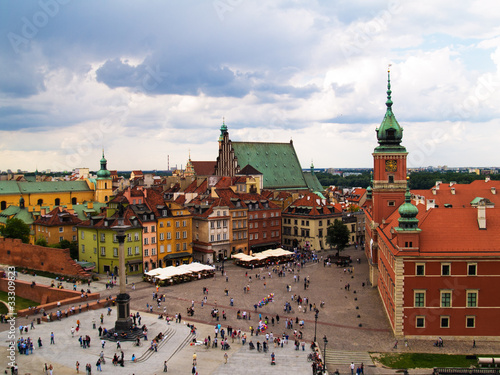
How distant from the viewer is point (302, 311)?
53688 millimetres

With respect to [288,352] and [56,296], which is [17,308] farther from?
[288,352]

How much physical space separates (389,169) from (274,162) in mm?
57951

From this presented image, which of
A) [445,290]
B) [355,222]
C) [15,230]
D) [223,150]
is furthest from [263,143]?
[445,290]

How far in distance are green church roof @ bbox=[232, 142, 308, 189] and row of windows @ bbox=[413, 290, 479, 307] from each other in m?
72.9

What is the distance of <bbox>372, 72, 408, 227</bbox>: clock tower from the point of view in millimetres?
65438

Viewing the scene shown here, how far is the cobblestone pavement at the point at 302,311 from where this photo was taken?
4234 cm

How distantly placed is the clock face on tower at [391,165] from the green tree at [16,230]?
2172 inches

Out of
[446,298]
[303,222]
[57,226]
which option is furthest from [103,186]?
[446,298]

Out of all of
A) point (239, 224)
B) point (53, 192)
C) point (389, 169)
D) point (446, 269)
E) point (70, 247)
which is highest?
point (389, 169)

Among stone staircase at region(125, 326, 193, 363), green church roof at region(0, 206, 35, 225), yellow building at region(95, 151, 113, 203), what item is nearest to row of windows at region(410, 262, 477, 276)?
stone staircase at region(125, 326, 193, 363)

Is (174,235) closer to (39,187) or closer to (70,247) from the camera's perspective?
(70,247)

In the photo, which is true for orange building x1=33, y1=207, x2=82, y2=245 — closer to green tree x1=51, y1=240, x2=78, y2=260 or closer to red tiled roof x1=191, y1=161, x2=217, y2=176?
green tree x1=51, y1=240, x2=78, y2=260

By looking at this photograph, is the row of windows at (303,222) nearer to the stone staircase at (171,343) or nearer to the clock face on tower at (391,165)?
the clock face on tower at (391,165)

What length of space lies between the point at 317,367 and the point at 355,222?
68.0 metres
